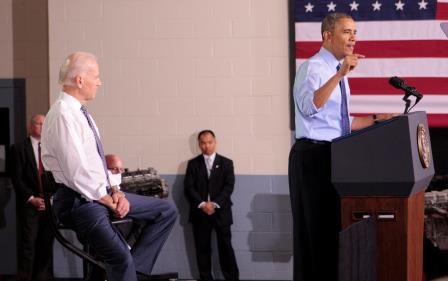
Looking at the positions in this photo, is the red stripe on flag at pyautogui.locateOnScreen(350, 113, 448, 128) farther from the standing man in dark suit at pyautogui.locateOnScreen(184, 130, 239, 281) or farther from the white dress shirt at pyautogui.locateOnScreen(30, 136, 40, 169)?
the white dress shirt at pyautogui.locateOnScreen(30, 136, 40, 169)

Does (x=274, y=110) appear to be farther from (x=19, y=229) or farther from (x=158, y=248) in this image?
(x=158, y=248)

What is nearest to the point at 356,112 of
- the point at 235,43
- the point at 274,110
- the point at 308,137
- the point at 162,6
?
the point at 274,110

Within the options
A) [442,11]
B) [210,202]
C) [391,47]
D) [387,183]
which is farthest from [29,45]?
[387,183]

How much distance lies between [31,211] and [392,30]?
381 centimetres

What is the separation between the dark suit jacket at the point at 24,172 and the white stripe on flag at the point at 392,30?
285 centimetres

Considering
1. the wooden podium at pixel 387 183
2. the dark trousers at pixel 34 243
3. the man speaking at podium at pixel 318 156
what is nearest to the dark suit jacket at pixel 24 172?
the dark trousers at pixel 34 243

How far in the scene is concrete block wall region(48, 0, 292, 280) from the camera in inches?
324

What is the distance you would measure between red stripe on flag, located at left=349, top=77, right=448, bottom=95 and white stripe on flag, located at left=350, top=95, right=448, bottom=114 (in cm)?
4

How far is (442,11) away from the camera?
25.9 ft

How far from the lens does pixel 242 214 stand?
27.4 ft

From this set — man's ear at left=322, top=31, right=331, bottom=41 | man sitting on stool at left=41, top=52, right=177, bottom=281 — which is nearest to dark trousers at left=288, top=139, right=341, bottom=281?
man's ear at left=322, top=31, right=331, bottom=41

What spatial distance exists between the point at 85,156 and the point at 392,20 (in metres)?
4.49

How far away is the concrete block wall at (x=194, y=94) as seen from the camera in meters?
8.24

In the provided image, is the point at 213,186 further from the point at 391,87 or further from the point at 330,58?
the point at 330,58
